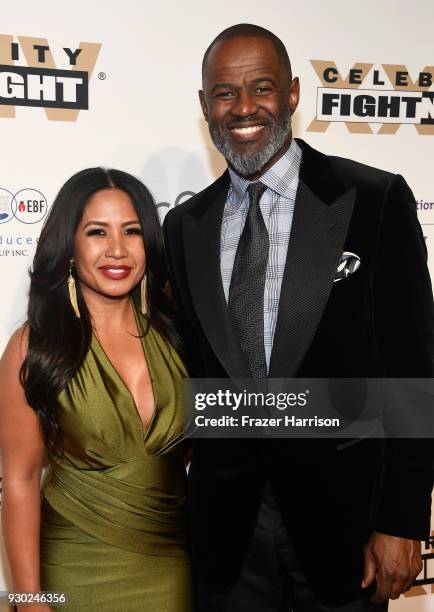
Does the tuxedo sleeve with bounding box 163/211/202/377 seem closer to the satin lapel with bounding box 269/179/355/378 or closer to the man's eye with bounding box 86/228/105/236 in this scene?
the man's eye with bounding box 86/228/105/236

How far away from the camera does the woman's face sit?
1.89 m

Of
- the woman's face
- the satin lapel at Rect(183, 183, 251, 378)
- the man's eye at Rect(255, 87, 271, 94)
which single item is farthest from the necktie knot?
the woman's face

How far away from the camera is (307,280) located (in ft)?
5.43

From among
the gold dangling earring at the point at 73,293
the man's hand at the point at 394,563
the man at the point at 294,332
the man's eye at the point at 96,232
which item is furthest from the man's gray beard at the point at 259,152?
the man's hand at the point at 394,563

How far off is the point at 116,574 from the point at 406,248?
1.14 meters

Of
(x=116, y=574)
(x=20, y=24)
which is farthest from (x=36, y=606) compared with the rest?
(x=20, y=24)

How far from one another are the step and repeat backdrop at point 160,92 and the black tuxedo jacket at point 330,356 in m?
0.67

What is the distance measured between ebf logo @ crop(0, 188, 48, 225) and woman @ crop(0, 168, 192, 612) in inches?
17.3

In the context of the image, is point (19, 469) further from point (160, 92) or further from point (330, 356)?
point (160, 92)

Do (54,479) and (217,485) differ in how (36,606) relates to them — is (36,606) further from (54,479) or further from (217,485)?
(217,485)

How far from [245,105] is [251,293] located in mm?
477

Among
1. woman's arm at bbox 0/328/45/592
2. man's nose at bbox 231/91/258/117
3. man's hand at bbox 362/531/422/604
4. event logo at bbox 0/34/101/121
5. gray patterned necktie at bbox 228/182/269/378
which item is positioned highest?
event logo at bbox 0/34/101/121

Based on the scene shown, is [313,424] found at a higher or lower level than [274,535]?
higher

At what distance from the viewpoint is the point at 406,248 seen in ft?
5.23
